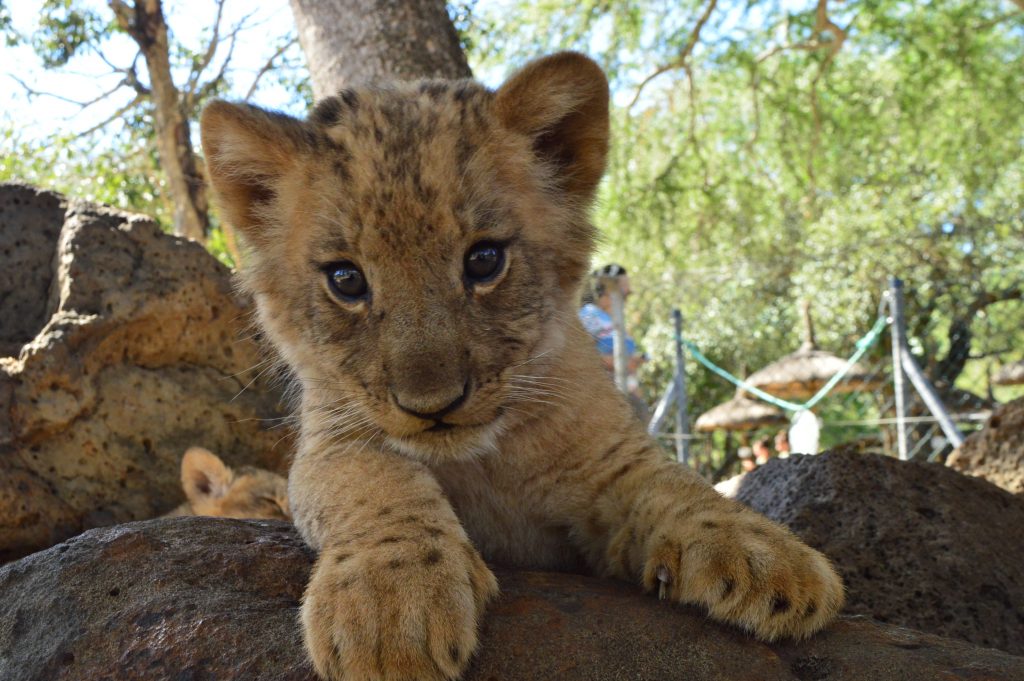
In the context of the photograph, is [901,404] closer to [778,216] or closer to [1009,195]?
[1009,195]

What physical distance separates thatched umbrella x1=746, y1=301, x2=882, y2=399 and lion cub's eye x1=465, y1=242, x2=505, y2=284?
34.6 ft

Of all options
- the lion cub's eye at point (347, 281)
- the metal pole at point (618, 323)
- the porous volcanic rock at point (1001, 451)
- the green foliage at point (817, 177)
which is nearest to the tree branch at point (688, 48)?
the green foliage at point (817, 177)

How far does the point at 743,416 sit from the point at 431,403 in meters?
12.8

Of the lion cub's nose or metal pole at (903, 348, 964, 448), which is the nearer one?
the lion cub's nose

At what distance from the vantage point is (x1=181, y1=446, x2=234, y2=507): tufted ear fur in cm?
456

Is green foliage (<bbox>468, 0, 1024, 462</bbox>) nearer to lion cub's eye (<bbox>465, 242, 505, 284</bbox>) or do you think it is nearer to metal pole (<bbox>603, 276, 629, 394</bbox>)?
metal pole (<bbox>603, 276, 629, 394</bbox>)

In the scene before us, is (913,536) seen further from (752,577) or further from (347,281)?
(347,281)

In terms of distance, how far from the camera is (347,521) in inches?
96.3

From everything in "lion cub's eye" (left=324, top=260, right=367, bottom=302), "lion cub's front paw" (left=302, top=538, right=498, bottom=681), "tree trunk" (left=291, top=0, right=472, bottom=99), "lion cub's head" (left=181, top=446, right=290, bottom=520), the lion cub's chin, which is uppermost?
"tree trunk" (left=291, top=0, right=472, bottom=99)

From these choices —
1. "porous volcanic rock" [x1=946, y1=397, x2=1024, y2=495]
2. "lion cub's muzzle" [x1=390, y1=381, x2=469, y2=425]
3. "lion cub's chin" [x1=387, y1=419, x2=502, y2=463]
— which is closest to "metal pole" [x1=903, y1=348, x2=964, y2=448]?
"porous volcanic rock" [x1=946, y1=397, x2=1024, y2=495]

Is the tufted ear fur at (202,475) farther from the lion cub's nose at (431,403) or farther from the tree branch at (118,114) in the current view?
the tree branch at (118,114)

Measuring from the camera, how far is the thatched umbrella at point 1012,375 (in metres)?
14.0

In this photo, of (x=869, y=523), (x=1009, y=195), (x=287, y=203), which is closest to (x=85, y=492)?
(x=287, y=203)

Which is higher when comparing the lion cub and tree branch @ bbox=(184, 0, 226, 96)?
tree branch @ bbox=(184, 0, 226, 96)
